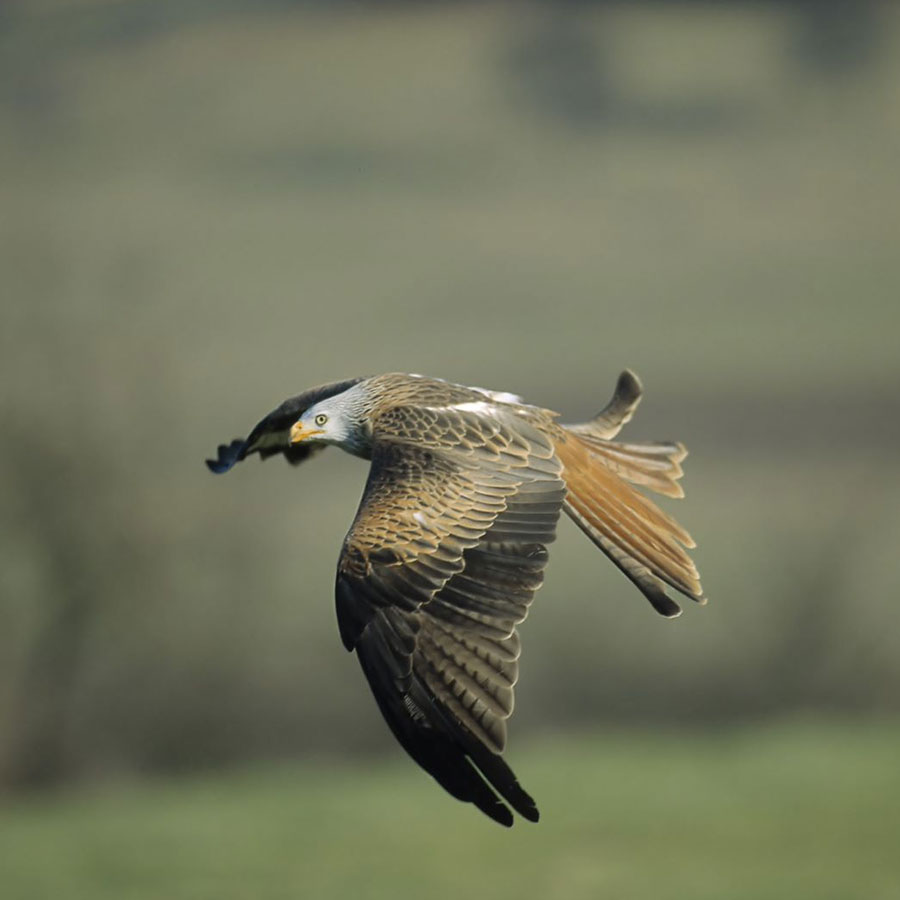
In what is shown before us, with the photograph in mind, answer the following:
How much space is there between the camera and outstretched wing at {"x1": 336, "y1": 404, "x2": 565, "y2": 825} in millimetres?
4930

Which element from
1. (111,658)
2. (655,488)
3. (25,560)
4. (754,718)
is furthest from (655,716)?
(655,488)

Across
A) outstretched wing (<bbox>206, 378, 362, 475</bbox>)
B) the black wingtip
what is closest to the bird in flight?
outstretched wing (<bbox>206, 378, 362, 475</bbox>)

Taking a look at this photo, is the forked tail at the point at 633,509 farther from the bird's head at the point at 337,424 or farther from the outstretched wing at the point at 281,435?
the outstretched wing at the point at 281,435

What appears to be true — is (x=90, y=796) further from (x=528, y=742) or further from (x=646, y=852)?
(x=646, y=852)

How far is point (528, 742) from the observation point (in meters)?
20.5

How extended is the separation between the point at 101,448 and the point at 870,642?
32.4ft

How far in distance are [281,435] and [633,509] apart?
1767 mm

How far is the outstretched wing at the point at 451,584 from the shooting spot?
4.93 meters

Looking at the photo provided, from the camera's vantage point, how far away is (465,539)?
543 centimetres

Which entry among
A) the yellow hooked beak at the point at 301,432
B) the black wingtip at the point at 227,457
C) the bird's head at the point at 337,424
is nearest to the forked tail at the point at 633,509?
the bird's head at the point at 337,424

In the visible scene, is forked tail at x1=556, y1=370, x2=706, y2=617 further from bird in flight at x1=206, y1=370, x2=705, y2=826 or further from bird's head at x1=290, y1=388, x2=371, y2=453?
bird's head at x1=290, y1=388, x2=371, y2=453

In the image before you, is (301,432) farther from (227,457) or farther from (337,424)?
(227,457)

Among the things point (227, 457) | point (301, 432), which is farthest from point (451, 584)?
point (227, 457)

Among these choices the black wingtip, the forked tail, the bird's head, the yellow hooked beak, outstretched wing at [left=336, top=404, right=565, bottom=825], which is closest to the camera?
outstretched wing at [left=336, top=404, right=565, bottom=825]
